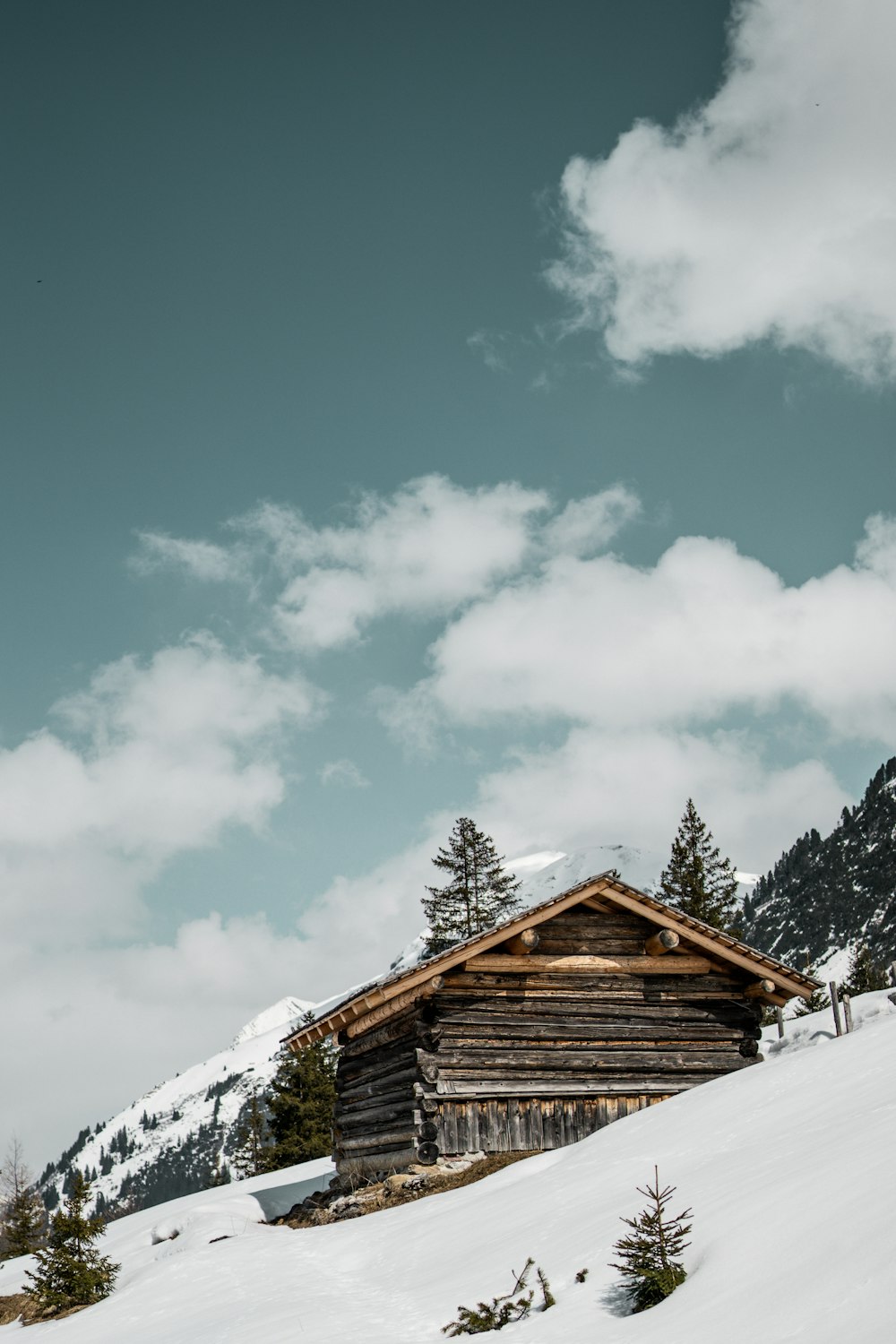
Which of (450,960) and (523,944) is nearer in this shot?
(450,960)

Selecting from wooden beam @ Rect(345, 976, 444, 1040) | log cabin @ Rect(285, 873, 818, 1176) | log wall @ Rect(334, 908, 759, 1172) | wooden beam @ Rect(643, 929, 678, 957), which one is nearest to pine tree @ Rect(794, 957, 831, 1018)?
log cabin @ Rect(285, 873, 818, 1176)

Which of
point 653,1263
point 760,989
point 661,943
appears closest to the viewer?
point 653,1263

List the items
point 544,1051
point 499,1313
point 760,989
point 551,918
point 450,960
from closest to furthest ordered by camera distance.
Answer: point 499,1313 → point 450,960 → point 544,1051 → point 551,918 → point 760,989

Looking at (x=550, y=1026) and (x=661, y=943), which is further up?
(x=661, y=943)

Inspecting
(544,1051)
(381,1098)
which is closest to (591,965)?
(544,1051)

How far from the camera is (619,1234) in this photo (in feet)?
29.2

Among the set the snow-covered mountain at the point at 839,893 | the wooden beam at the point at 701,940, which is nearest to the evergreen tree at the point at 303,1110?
the wooden beam at the point at 701,940

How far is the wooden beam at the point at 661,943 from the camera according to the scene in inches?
773

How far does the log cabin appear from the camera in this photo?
60.5 ft

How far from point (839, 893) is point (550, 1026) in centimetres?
14464

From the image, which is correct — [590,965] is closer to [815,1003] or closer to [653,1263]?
[653,1263]

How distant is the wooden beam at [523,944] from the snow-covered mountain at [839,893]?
12203 centimetres

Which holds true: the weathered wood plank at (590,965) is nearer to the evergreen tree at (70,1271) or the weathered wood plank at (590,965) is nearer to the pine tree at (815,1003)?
the pine tree at (815,1003)

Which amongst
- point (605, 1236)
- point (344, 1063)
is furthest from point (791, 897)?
point (605, 1236)
